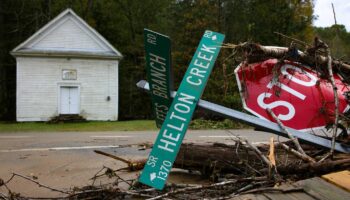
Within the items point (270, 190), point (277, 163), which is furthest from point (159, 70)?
point (277, 163)

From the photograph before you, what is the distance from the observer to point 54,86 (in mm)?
27125

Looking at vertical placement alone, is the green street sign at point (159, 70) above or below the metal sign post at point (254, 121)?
above

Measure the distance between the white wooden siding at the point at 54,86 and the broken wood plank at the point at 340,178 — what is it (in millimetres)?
24720

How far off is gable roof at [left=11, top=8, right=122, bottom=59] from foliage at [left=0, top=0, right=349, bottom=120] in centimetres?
671

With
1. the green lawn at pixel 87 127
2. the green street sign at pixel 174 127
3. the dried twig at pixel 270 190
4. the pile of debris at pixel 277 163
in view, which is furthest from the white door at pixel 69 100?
the dried twig at pixel 270 190

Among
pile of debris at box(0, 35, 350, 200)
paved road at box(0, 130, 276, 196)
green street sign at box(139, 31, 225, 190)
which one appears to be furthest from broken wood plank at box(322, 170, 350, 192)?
paved road at box(0, 130, 276, 196)

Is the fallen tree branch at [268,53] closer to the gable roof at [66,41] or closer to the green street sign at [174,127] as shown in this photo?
the green street sign at [174,127]

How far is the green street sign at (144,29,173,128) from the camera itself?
3.45 metres

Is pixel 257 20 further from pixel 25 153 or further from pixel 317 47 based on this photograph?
pixel 317 47

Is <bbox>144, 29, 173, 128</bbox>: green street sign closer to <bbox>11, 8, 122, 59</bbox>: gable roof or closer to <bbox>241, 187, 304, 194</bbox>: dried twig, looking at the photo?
A: <bbox>241, 187, 304, 194</bbox>: dried twig

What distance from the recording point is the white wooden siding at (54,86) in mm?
26906

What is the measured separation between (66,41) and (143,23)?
1712cm

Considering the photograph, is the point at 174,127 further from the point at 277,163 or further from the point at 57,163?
the point at 57,163

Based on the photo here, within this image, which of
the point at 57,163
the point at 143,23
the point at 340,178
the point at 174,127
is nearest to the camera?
the point at 174,127
